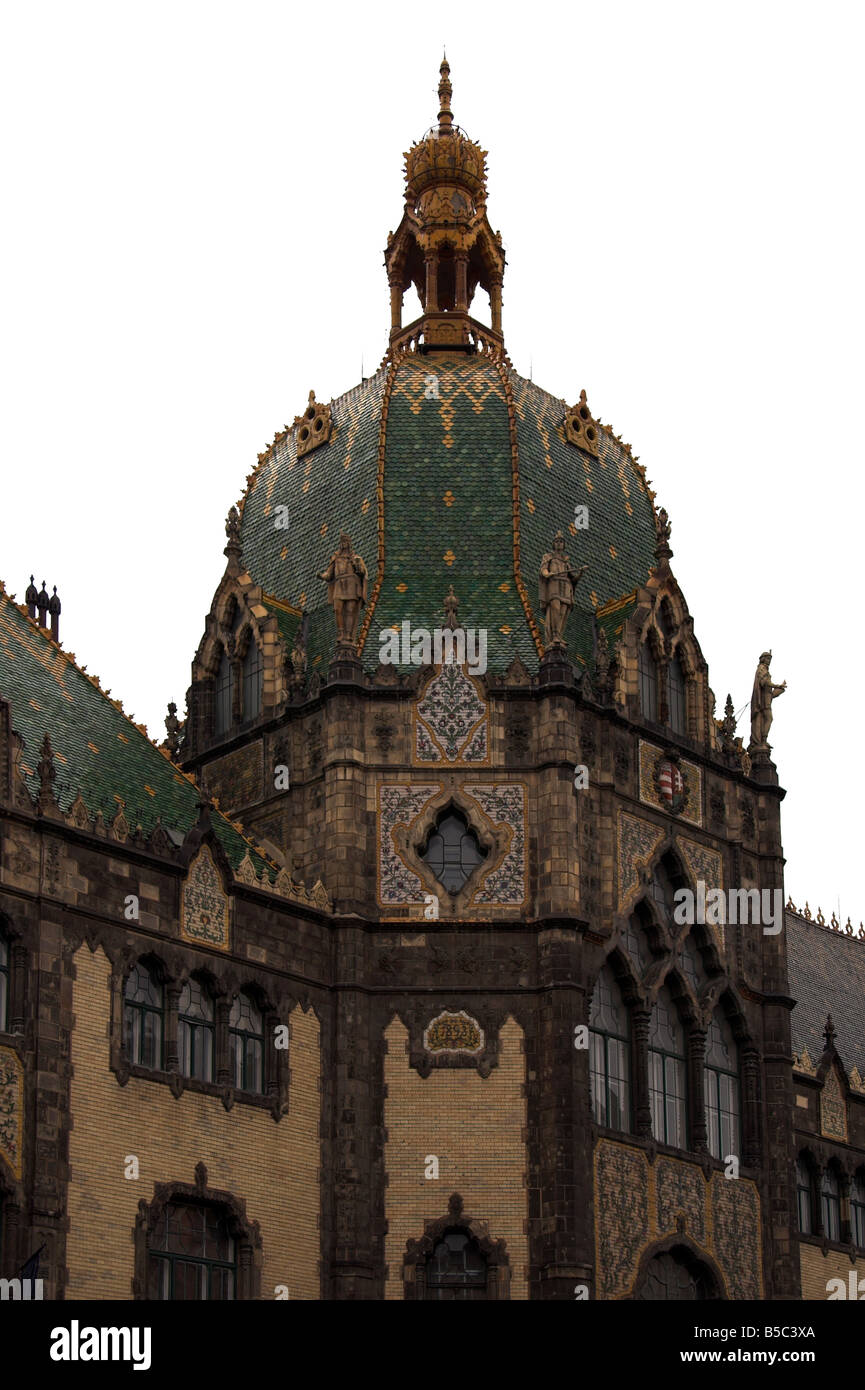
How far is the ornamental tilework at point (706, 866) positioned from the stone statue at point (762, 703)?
3374mm

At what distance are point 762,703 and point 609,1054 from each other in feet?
33.0

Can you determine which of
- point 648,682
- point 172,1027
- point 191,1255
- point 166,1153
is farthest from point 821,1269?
point 172,1027

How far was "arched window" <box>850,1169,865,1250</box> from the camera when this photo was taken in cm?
5612

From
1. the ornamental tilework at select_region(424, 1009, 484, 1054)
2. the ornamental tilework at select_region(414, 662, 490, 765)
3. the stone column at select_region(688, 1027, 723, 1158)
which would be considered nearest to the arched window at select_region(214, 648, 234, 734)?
the ornamental tilework at select_region(414, 662, 490, 765)

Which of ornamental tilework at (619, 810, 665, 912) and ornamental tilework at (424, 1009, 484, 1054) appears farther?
ornamental tilework at (619, 810, 665, 912)

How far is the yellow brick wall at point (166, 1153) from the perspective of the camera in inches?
1551

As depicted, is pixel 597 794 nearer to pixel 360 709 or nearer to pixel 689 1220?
pixel 360 709

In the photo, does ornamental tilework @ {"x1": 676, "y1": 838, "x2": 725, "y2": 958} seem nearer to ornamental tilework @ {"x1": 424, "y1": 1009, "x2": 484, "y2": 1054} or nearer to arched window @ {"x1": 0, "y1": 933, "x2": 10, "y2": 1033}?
ornamental tilework @ {"x1": 424, "y1": 1009, "x2": 484, "y2": 1054}

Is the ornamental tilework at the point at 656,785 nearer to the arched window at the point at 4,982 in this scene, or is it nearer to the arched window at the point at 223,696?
the arched window at the point at 223,696

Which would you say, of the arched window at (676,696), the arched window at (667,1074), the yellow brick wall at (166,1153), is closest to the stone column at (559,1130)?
the arched window at (667,1074)

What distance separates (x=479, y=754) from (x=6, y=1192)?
551 inches

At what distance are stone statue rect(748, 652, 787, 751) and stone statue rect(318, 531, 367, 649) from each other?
9.55 meters

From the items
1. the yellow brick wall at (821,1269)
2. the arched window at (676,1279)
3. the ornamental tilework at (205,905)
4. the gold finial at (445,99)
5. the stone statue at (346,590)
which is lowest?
the arched window at (676,1279)

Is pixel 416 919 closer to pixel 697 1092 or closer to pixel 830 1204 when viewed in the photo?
pixel 697 1092
